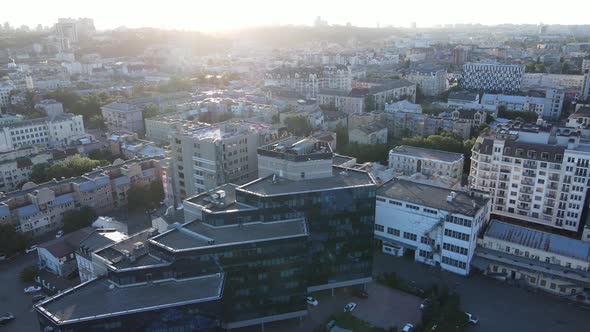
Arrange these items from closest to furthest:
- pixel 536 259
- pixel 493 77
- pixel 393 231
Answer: pixel 536 259
pixel 393 231
pixel 493 77

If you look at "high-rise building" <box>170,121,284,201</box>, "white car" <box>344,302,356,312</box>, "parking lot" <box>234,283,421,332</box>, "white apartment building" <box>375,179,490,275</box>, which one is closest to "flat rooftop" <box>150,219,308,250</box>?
"parking lot" <box>234,283,421,332</box>

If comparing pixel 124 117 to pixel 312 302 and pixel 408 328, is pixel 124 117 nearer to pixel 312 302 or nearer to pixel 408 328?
pixel 312 302

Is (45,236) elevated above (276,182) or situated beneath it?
situated beneath

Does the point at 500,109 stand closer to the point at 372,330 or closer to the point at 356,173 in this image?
the point at 356,173

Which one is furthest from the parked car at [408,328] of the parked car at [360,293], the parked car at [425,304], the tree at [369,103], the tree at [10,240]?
the tree at [369,103]

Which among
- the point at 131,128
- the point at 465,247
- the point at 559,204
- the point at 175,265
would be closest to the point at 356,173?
the point at 465,247

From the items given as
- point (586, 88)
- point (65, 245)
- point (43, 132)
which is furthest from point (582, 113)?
point (43, 132)

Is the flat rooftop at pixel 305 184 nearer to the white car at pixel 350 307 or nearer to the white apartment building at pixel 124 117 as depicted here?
the white car at pixel 350 307
